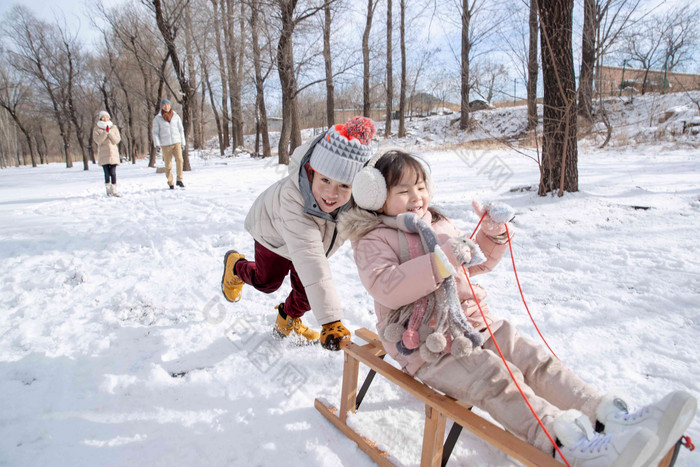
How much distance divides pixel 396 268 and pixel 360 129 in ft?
2.81

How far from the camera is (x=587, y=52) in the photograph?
290 inches

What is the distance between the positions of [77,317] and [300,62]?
9.34 metres

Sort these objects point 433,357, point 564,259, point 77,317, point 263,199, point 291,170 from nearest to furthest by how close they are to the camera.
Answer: point 433,357, point 291,170, point 263,199, point 77,317, point 564,259

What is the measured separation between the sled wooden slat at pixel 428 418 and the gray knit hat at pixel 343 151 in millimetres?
854

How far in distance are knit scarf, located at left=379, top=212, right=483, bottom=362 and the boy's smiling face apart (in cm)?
56

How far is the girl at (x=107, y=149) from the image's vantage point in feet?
24.8

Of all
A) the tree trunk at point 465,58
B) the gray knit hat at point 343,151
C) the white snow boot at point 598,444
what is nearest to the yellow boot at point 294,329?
the gray knit hat at point 343,151

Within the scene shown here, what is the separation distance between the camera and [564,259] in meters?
3.46

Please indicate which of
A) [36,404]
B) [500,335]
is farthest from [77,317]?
[500,335]

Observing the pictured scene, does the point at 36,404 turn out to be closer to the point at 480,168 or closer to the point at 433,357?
the point at 433,357

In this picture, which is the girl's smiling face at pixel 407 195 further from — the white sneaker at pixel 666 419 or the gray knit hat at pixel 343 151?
the white sneaker at pixel 666 419

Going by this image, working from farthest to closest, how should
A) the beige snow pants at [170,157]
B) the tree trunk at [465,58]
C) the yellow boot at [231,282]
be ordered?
the tree trunk at [465,58] → the beige snow pants at [170,157] → the yellow boot at [231,282]

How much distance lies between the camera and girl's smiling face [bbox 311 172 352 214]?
208 cm

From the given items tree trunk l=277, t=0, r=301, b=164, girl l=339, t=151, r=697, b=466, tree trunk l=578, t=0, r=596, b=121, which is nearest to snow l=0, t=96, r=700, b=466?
girl l=339, t=151, r=697, b=466
